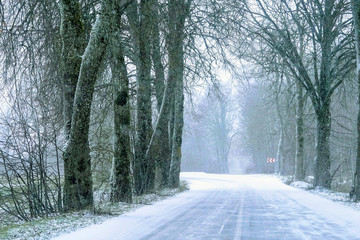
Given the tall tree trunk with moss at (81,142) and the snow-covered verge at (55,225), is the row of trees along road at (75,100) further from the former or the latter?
the snow-covered verge at (55,225)

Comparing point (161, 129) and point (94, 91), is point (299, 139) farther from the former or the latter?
point (94, 91)

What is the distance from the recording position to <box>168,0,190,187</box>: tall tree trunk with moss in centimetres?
1595

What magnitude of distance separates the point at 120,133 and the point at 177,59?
4.49m

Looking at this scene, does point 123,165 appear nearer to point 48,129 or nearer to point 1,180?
point 48,129

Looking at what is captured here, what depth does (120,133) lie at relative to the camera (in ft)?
47.0

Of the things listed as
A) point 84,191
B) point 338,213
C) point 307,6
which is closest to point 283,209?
point 338,213

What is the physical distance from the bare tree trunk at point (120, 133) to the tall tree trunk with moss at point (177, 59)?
259cm

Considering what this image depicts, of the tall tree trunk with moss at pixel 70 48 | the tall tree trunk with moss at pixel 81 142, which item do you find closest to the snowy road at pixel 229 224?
the tall tree trunk with moss at pixel 81 142

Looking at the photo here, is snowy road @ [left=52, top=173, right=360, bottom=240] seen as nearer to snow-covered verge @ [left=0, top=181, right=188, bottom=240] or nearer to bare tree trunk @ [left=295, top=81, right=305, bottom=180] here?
snow-covered verge @ [left=0, top=181, right=188, bottom=240]

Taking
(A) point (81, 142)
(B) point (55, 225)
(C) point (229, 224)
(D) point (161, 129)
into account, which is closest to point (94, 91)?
(A) point (81, 142)

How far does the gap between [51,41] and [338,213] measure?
29.8 ft

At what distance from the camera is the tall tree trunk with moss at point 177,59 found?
16.0 meters

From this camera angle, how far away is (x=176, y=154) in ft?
72.5

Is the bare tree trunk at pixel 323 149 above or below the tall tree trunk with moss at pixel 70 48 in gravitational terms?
below
